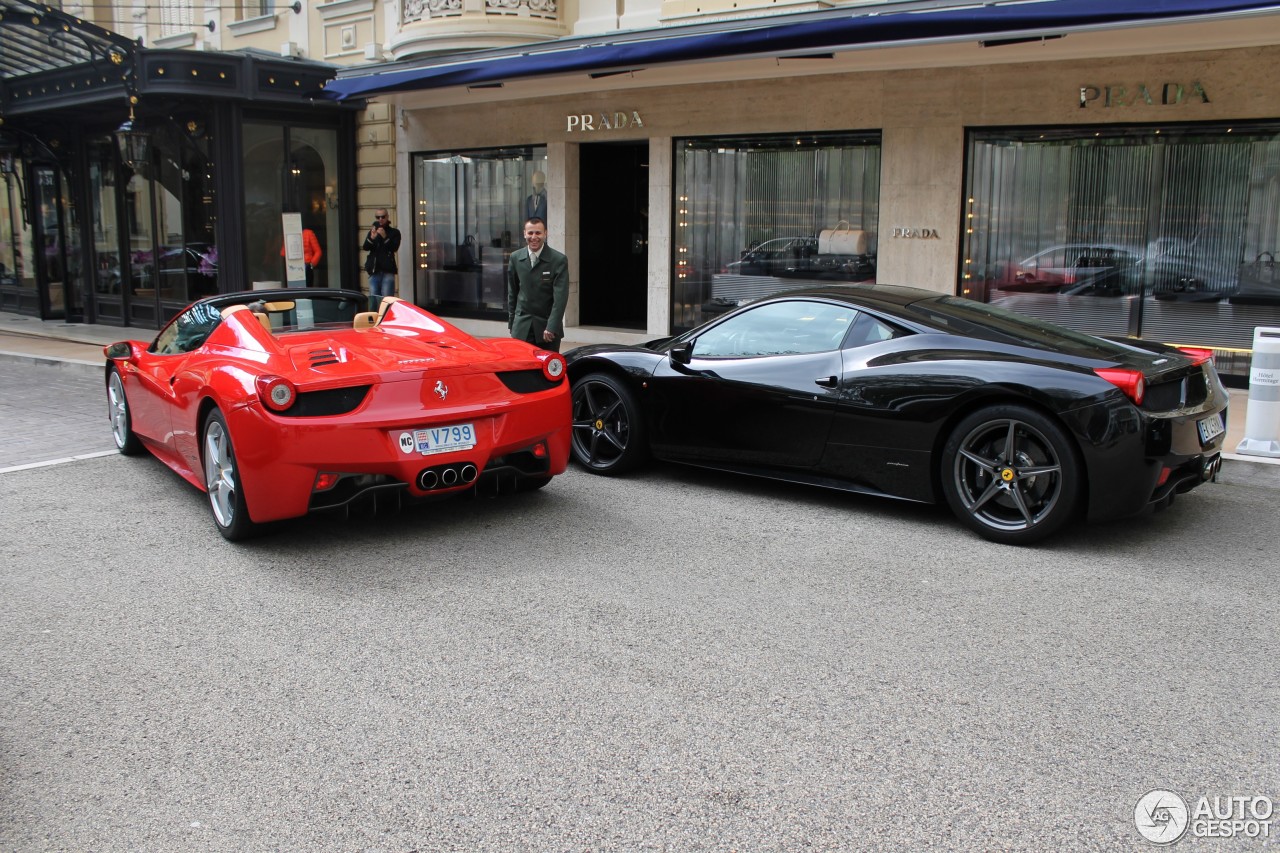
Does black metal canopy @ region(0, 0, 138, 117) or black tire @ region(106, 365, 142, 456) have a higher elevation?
black metal canopy @ region(0, 0, 138, 117)

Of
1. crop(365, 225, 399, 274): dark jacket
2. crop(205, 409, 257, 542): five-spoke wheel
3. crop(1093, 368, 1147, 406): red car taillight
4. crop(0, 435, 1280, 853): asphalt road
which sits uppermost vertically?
crop(365, 225, 399, 274): dark jacket

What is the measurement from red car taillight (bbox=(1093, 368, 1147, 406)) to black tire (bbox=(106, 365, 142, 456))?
6.46 m

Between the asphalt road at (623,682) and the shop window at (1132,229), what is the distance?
536 centimetres

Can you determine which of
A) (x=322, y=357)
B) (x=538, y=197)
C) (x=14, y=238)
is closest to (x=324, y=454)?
(x=322, y=357)

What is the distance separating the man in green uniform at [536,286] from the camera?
8945 mm

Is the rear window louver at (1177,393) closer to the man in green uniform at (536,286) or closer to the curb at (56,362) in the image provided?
the man in green uniform at (536,286)

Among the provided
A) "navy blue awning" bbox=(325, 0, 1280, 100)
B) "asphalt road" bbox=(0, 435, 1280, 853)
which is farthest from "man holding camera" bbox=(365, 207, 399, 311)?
"asphalt road" bbox=(0, 435, 1280, 853)

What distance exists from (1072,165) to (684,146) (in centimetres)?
503

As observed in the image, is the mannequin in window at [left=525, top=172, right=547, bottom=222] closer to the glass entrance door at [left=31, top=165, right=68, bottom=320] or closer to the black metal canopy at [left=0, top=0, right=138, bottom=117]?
the black metal canopy at [left=0, top=0, right=138, bottom=117]

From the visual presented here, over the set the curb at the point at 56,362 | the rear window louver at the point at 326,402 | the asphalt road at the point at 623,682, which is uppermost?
the rear window louver at the point at 326,402

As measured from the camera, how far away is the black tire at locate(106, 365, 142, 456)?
7926 millimetres

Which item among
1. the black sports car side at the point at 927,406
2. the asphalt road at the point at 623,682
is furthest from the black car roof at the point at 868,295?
the asphalt road at the point at 623,682

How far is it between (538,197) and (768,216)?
398 cm

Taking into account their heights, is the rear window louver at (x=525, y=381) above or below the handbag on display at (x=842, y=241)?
below
